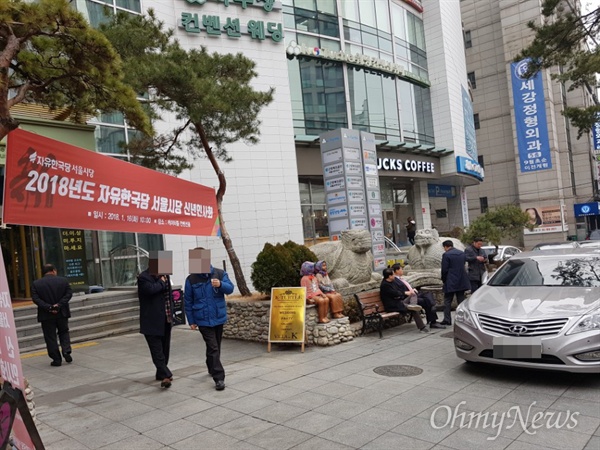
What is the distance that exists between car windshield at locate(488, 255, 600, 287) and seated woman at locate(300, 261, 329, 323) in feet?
9.44

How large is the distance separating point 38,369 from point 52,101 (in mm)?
4398

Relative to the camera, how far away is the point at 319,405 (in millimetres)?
5145

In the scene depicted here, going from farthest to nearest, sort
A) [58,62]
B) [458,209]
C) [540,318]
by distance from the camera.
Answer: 1. [458,209]
2. [58,62]
3. [540,318]

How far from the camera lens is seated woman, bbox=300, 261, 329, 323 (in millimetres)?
8305

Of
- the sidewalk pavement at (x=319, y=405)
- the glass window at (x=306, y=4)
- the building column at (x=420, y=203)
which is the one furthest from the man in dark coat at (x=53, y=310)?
the building column at (x=420, y=203)

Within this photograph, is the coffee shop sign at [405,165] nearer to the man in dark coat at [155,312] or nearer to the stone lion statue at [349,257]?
the stone lion statue at [349,257]

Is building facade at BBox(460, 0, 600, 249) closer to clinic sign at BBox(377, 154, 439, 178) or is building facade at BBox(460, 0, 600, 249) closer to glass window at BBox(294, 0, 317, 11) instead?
clinic sign at BBox(377, 154, 439, 178)

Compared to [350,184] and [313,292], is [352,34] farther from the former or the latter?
[313,292]

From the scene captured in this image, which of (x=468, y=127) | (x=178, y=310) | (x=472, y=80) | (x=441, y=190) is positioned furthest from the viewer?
(x=472, y=80)

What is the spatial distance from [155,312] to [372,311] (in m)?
4.32

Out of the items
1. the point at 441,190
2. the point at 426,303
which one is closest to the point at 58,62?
the point at 426,303

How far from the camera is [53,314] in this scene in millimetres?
7934

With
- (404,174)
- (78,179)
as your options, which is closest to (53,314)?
(78,179)

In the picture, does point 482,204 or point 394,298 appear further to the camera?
point 482,204
